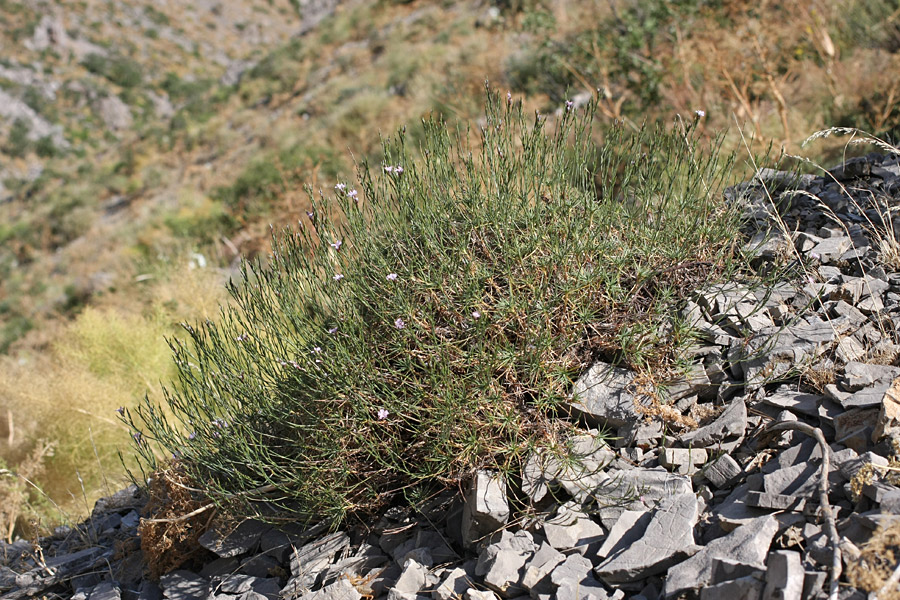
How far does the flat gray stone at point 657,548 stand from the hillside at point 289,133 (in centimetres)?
164

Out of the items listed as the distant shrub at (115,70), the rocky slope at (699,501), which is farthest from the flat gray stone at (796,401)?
the distant shrub at (115,70)

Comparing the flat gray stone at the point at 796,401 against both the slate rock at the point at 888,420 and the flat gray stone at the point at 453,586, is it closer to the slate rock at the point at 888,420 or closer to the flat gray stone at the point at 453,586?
the slate rock at the point at 888,420

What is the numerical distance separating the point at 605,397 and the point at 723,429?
41 cm

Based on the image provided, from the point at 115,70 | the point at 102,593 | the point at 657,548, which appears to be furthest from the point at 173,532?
the point at 115,70

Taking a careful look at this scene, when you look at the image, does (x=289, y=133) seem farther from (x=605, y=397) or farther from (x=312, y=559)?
(x=605, y=397)

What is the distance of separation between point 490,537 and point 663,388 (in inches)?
32.9

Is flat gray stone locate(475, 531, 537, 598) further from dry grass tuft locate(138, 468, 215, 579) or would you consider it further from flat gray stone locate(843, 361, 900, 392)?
dry grass tuft locate(138, 468, 215, 579)

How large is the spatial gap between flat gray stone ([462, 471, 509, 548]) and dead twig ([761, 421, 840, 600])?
923 millimetres

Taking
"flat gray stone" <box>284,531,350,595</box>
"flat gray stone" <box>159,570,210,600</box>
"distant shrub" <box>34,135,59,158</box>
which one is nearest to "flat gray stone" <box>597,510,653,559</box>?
"flat gray stone" <box>284,531,350,595</box>

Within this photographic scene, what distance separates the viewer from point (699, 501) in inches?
84.9

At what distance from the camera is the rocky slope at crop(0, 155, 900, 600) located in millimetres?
1852

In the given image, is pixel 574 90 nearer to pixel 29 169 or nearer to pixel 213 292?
pixel 213 292

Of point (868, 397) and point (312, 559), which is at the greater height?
point (868, 397)

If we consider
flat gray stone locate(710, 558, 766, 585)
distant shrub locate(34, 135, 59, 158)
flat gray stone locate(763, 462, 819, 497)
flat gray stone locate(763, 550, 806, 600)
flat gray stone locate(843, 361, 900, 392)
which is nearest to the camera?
flat gray stone locate(763, 550, 806, 600)
